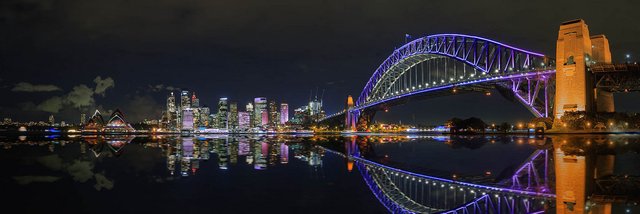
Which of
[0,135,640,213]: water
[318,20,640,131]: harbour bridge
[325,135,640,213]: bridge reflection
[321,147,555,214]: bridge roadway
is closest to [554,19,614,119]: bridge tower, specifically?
[318,20,640,131]: harbour bridge

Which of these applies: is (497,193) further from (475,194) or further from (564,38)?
(564,38)

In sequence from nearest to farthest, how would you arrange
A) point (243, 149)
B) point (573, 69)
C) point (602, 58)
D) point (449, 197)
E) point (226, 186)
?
point (449, 197), point (226, 186), point (243, 149), point (573, 69), point (602, 58)

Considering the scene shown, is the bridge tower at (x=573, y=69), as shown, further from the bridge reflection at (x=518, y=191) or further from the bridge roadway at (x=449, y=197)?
the bridge roadway at (x=449, y=197)

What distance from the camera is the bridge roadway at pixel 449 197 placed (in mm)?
8031

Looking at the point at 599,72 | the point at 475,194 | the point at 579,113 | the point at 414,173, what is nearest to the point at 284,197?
the point at 475,194

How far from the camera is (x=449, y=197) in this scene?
941cm

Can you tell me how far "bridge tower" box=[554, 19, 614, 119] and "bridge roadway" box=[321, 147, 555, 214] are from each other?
165 ft

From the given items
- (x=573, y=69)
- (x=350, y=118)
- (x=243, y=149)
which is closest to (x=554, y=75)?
(x=573, y=69)

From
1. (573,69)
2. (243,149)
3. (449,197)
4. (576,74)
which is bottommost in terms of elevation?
(449,197)

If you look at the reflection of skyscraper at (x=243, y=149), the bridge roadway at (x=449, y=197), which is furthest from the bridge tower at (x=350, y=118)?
the bridge roadway at (x=449, y=197)

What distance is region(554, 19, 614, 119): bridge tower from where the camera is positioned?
54.3m

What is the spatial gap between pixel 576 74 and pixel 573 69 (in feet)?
2.63

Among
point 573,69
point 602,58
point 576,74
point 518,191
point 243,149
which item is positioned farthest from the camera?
point 602,58

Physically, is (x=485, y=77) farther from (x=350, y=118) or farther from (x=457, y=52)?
(x=350, y=118)
